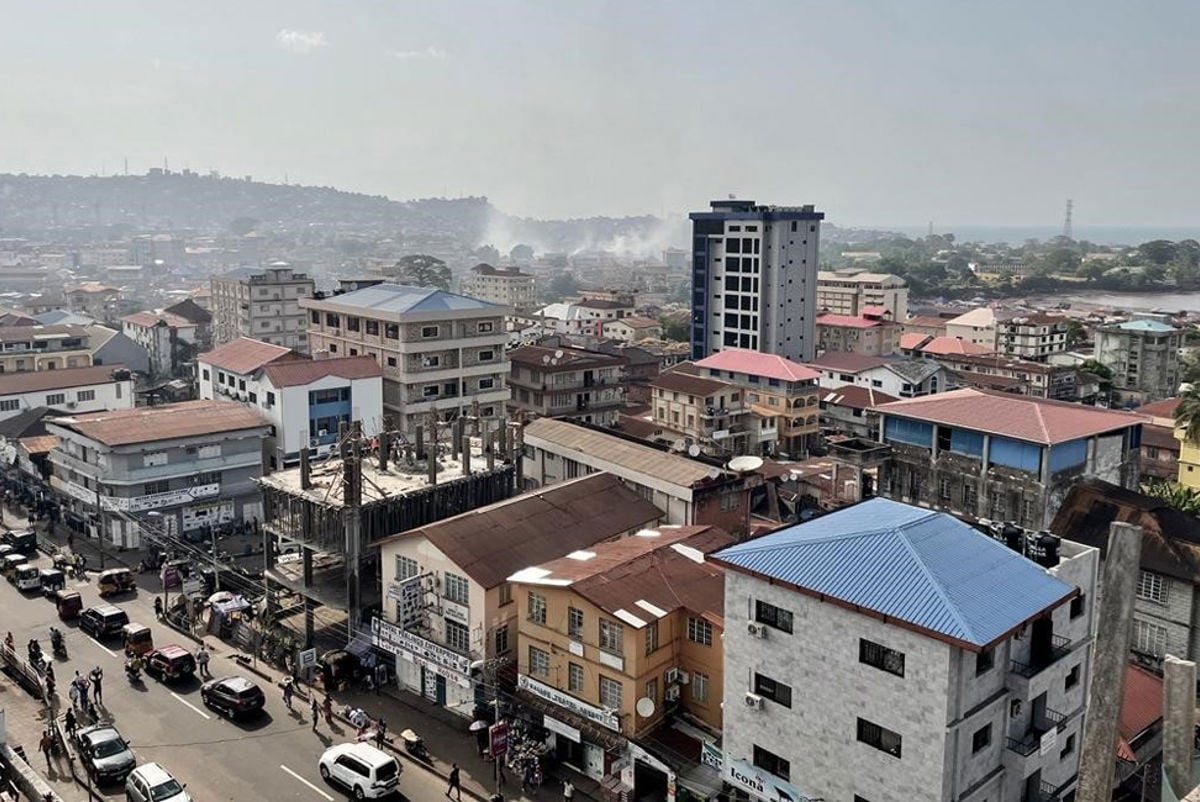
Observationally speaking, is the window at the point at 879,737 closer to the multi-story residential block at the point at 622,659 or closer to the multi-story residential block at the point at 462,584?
the multi-story residential block at the point at 622,659

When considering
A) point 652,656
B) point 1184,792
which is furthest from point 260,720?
point 1184,792

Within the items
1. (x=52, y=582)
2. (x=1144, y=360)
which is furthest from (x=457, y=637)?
(x=1144, y=360)

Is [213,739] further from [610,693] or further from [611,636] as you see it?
[611,636]

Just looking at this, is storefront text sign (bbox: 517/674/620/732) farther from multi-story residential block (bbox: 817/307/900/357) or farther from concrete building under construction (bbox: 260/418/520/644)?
multi-story residential block (bbox: 817/307/900/357)

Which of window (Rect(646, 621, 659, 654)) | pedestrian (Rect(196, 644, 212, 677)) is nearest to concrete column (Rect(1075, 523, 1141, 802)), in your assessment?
window (Rect(646, 621, 659, 654))

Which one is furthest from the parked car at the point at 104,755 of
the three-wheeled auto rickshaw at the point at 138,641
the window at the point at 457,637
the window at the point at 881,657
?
the window at the point at 881,657

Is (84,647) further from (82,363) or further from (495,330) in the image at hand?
(82,363)
